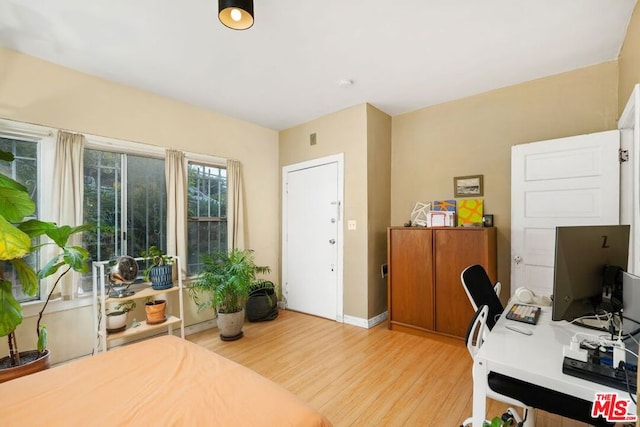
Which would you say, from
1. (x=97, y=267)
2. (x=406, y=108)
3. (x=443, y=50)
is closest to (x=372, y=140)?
(x=406, y=108)

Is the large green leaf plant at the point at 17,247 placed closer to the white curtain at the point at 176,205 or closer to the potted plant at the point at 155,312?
the potted plant at the point at 155,312

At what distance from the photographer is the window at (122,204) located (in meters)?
2.85

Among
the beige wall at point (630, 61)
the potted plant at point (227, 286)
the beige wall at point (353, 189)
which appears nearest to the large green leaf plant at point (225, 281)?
the potted plant at point (227, 286)

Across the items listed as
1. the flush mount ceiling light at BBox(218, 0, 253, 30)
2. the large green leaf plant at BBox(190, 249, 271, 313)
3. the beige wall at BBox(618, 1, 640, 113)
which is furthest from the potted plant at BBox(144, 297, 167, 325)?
the beige wall at BBox(618, 1, 640, 113)

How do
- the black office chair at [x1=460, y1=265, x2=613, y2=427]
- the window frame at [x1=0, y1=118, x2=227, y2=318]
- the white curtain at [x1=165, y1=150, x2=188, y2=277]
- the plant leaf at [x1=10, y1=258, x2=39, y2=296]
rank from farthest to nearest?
1. the white curtain at [x1=165, y1=150, x2=188, y2=277]
2. the window frame at [x1=0, y1=118, x2=227, y2=318]
3. the plant leaf at [x1=10, y1=258, x2=39, y2=296]
4. the black office chair at [x1=460, y1=265, x2=613, y2=427]

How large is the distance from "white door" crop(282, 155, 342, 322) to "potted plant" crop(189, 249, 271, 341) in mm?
1037

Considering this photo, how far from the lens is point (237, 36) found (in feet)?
7.36

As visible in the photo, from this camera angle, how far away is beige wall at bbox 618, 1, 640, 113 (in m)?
1.94

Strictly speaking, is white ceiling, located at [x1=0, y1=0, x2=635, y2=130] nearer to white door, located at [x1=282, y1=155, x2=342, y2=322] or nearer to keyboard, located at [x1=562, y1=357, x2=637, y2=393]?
white door, located at [x1=282, y1=155, x2=342, y2=322]

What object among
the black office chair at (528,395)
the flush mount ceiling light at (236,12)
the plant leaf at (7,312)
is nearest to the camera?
the black office chair at (528,395)

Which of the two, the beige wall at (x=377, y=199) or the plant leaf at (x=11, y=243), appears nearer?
the plant leaf at (x=11, y=243)

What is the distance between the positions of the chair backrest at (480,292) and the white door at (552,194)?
1.10 m

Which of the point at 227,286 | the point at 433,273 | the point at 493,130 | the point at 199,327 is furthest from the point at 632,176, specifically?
the point at 199,327

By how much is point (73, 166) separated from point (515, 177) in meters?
4.19
